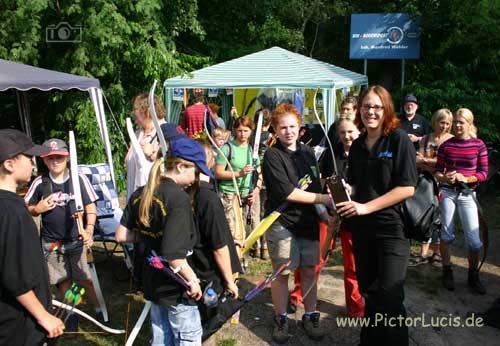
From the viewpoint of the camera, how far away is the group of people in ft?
6.37

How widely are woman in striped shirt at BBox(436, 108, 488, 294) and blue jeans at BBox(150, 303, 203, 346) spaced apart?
2787mm

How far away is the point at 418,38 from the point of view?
37.8ft

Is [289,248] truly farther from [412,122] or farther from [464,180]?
[412,122]

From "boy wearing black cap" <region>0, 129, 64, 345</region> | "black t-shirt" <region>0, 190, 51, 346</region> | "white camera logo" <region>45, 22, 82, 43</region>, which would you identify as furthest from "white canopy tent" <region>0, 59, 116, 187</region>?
"black t-shirt" <region>0, 190, 51, 346</region>

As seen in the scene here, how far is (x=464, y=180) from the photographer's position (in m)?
4.12

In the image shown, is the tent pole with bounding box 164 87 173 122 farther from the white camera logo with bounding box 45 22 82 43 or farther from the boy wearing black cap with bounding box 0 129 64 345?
the boy wearing black cap with bounding box 0 129 64 345

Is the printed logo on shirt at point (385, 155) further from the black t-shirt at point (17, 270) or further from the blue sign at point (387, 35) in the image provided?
the blue sign at point (387, 35)

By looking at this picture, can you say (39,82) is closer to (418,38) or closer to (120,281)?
(120,281)

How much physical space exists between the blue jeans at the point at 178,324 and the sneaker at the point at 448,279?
276cm

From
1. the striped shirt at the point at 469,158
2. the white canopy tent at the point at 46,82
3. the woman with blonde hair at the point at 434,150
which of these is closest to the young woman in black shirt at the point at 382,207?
the striped shirt at the point at 469,158

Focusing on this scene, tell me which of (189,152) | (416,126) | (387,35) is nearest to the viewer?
(189,152)

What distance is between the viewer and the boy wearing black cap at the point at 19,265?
1.80 metres

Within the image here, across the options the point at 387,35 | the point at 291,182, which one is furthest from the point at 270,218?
the point at 387,35

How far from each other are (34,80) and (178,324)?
5.27 meters
